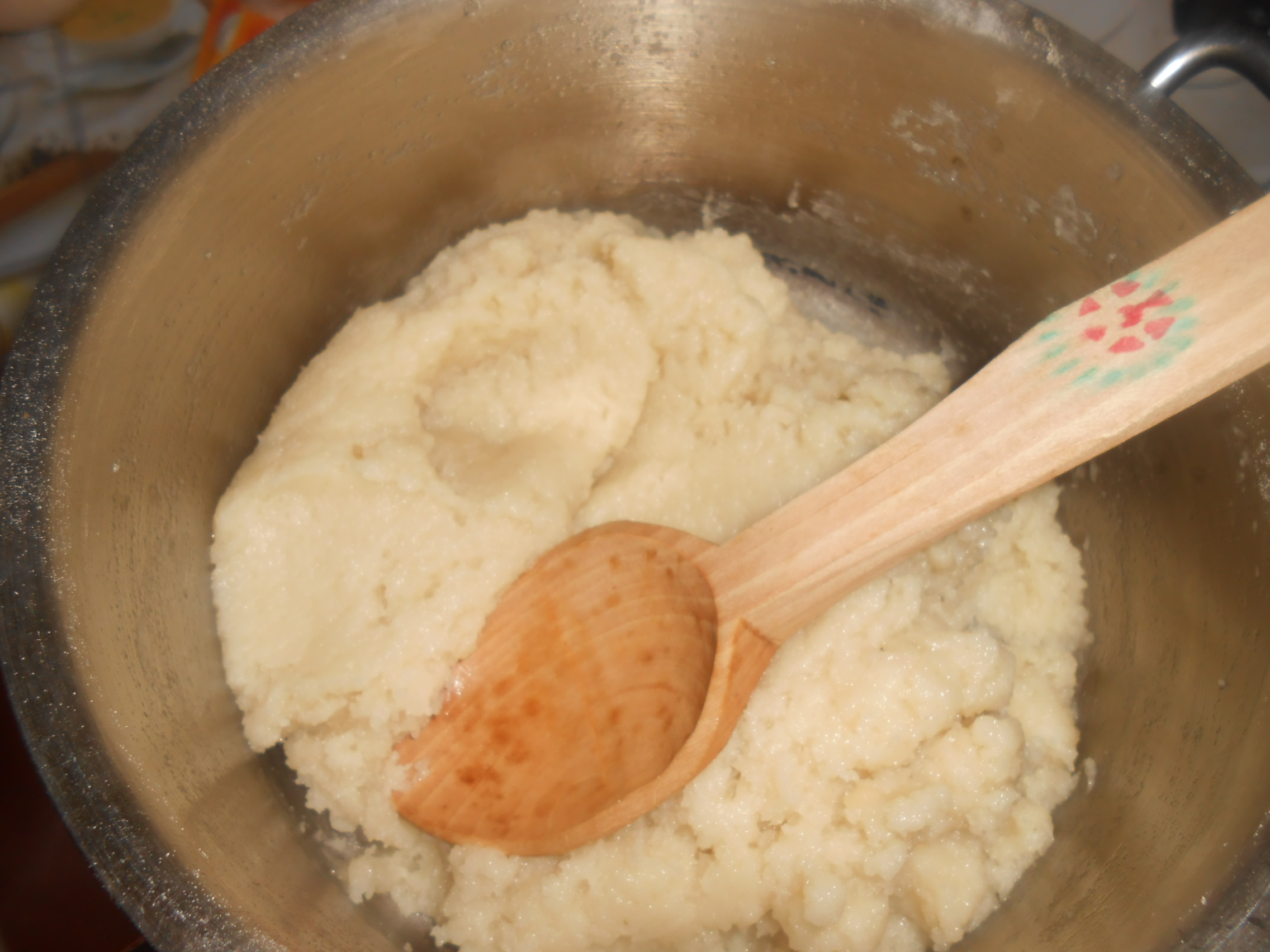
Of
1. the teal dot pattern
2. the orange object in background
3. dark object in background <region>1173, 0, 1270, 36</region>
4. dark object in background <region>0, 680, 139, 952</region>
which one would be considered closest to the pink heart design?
the teal dot pattern

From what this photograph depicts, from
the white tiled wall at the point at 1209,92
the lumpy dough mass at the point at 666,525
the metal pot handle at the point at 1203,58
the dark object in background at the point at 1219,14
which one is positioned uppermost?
the metal pot handle at the point at 1203,58

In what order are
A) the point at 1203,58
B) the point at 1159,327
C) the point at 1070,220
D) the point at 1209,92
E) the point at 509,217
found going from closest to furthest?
1. the point at 1159,327
2. the point at 1203,58
3. the point at 1070,220
4. the point at 509,217
5. the point at 1209,92

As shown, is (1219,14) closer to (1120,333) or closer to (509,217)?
(1120,333)

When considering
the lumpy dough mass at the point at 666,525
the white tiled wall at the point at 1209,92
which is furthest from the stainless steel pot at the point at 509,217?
the white tiled wall at the point at 1209,92

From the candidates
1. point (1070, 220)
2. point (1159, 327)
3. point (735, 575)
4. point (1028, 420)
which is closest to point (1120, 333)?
point (1159, 327)

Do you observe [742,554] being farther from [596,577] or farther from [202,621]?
[202,621]

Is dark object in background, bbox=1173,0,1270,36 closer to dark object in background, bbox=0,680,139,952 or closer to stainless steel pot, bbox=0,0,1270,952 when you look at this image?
stainless steel pot, bbox=0,0,1270,952

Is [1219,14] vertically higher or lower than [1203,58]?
lower

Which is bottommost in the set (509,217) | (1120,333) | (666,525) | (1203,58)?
(666,525)

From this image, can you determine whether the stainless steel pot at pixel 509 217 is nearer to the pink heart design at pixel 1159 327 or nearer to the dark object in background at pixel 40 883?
the pink heart design at pixel 1159 327
